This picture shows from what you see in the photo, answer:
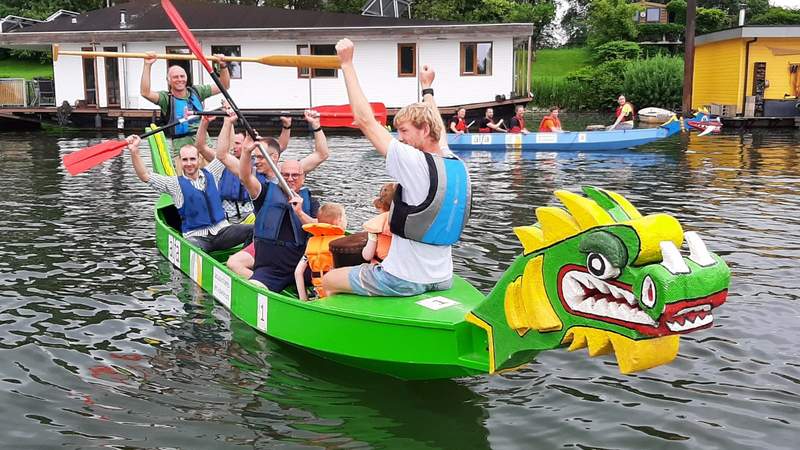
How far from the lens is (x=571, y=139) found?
21.1 m

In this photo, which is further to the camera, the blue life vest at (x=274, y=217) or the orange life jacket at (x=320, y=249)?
the blue life vest at (x=274, y=217)

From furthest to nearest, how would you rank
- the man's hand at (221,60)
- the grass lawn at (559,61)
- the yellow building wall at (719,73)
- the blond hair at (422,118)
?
the grass lawn at (559,61)
the yellow building wall at (719,73)
the man's hand at (221,60)
the blond hair at (422,118)

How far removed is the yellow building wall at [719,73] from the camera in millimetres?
31156

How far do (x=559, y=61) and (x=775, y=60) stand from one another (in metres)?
19.1

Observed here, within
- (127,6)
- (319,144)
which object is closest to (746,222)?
(319,144)

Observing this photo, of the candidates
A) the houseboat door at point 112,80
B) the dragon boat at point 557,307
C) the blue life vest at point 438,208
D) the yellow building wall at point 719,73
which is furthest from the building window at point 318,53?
the blue life vest at point 438,208

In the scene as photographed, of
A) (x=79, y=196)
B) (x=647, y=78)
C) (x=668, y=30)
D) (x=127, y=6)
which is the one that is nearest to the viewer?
(x=79, y=196)

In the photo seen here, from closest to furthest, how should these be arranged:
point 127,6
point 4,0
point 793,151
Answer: point 793,151, point 127,6, point 4,0

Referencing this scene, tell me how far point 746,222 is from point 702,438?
7.12 meters

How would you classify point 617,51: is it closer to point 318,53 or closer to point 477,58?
point 477,58

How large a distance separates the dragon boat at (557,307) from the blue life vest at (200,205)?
2.70m

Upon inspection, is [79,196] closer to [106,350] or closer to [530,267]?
[106,350]

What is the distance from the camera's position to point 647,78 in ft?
120

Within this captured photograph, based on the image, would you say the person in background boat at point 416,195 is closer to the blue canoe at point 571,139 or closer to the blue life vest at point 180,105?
the blue life vest at point 180,105
